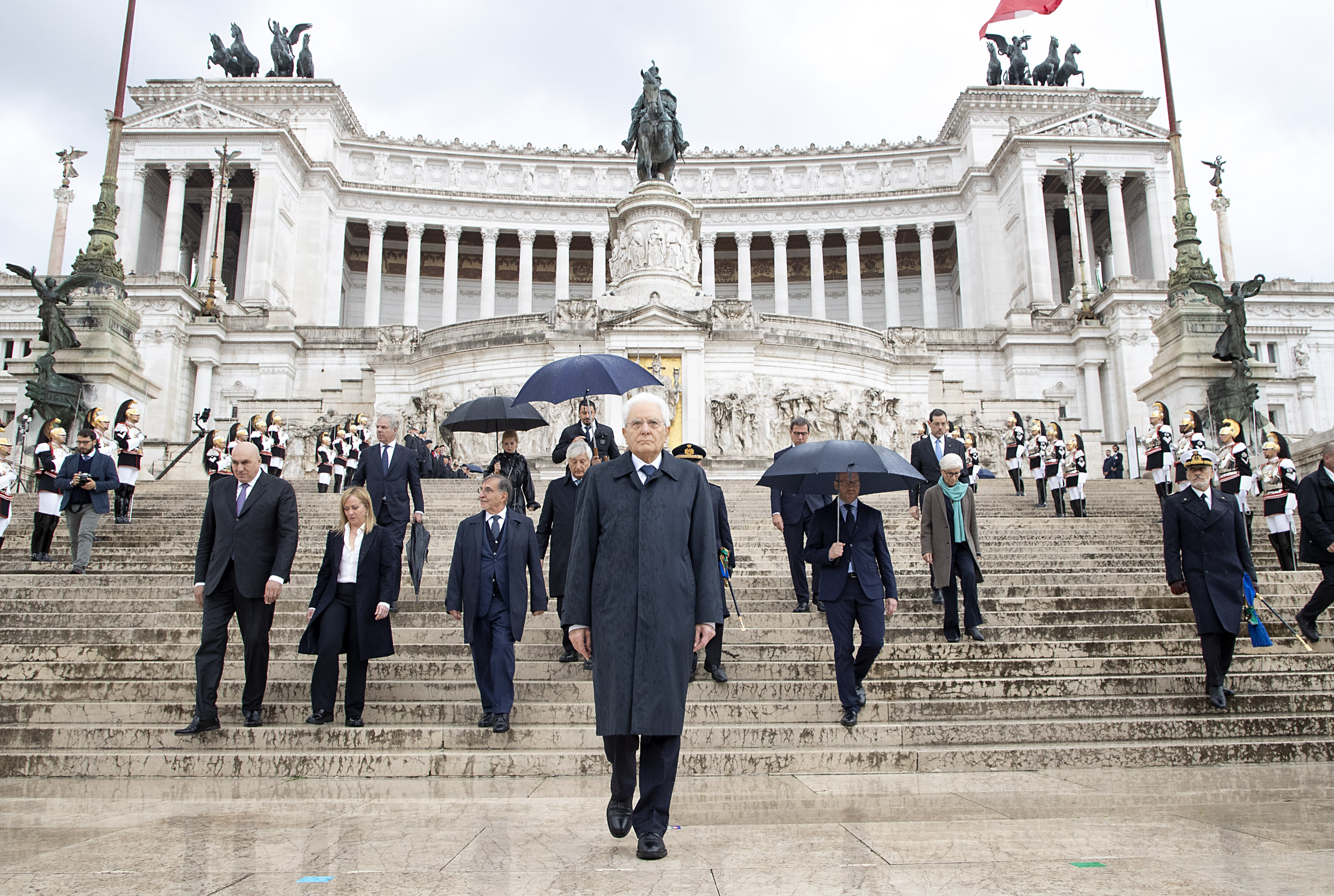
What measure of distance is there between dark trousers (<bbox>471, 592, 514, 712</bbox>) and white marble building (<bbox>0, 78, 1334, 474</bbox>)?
21715 millimetres

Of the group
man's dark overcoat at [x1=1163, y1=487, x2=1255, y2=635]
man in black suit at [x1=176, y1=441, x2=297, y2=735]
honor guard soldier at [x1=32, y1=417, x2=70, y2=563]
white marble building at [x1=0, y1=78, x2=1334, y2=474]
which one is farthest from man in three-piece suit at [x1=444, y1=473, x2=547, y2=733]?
white marble building at [x1=0, y1=78, x2=1334, y2=474]

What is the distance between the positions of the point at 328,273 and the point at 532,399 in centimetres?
5151

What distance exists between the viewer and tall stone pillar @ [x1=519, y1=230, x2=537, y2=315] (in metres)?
60.6

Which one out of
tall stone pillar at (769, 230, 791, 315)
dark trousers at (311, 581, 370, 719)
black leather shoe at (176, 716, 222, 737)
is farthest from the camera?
tall stone pillar at (769, 230, 791, 315)

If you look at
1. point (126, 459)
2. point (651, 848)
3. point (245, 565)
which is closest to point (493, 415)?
point (245, 565)

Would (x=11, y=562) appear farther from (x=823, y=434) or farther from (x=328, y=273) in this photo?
(x=328, y=273)

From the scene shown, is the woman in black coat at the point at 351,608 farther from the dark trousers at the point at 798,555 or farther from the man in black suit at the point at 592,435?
the dark trousers at the point at 798,555

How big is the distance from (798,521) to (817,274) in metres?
52.5

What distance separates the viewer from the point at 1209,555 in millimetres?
7938

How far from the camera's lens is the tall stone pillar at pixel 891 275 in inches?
2362

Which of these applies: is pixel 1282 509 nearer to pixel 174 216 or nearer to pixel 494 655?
pixel 494 655

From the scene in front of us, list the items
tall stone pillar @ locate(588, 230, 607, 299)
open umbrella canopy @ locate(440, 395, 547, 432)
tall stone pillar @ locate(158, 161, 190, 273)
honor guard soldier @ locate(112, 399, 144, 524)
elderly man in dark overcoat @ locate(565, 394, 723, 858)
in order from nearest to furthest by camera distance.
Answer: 1. elderly man in dark overcoat @ locate(565, 394, 723, 858)
2. open umbrella canopy @ locate(440, 395, 547, 432)
3. honor guard soldier @ locate(112, 399, 144, 524)
4. tall stone pillar @ locate(158, 161, 190, 273)
5. tall stone pillar @ locate(588, 230, 607, 299)

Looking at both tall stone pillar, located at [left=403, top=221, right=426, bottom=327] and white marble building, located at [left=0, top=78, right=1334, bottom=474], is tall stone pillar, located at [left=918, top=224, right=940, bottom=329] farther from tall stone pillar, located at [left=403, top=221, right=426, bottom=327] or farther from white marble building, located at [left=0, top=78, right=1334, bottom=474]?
tall stone pillar, located at [left=403, top=221, right=426, bottom=327]

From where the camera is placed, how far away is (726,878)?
3869 millimetres
